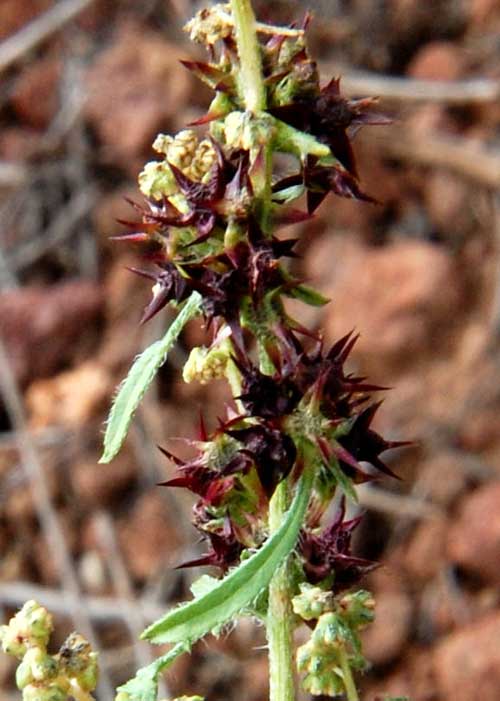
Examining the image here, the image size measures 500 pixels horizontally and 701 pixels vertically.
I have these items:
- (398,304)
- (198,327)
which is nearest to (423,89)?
(398,304)

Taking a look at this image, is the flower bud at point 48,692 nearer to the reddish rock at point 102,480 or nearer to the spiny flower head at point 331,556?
the spiny flower head at point 331,556

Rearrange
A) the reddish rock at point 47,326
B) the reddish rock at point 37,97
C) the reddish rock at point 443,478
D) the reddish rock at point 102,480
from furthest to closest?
the reddish rock at point 37,97 → the reddish rock at point 47,326 → the reddish rock at point 102,480 → the reddish rock at point 443,478

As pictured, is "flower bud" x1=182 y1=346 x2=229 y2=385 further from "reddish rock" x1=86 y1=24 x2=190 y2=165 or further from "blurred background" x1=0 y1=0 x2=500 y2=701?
"reddish rock" x1=86 y1=24 x2=190 y2=165

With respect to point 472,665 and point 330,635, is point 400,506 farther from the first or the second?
point 330,635

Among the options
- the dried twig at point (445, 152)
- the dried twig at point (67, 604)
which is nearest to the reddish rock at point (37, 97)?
the dried twig at point (445, 152)

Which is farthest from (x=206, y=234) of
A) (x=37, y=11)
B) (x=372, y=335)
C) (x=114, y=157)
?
→ (x=37, y=11)

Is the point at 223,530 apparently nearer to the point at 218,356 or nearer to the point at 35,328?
the point at 218,356

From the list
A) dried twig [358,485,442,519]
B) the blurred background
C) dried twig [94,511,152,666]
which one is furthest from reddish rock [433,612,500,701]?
dried twig [94,511,152,666]
